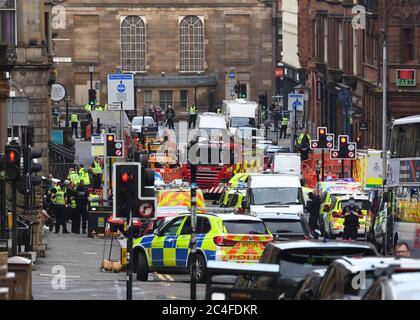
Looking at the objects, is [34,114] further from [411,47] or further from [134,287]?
[134,287]

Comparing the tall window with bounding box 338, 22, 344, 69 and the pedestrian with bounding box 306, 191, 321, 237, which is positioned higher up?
the tall window with bounding box 338, 22, 344, 69

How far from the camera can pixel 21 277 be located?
81.4 feet

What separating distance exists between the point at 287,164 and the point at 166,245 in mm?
28702

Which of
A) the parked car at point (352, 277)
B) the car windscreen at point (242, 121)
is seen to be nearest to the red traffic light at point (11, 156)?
the parked car at point (352, 277)

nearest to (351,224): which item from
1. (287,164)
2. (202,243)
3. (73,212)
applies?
(73,212)

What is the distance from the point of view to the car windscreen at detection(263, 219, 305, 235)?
1399 inches

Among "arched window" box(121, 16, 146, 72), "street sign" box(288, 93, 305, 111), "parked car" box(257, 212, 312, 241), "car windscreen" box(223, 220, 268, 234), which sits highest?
"arched window" box(121, 16, 146, 72)

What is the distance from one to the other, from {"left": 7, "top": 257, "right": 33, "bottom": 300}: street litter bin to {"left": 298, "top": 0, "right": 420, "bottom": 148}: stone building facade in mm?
44269

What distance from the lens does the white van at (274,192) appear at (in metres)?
43.8

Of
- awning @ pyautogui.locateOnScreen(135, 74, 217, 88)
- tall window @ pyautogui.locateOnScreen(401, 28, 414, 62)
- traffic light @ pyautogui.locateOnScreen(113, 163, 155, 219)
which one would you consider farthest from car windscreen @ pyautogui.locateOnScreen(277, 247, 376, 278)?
awning @ pyautogui.locateOnScreen(135, 74, 217, 88)

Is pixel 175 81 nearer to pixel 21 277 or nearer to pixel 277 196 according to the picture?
pixel 277 196

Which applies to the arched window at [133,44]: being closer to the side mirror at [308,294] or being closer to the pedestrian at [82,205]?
the pedestrian at [82,205]

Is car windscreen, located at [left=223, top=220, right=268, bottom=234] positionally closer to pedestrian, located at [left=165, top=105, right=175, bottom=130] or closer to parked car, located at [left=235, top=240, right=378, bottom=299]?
parked car, located at [left=235, top=240, right=378, bottom=299]

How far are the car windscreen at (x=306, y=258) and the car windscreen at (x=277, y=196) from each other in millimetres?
20788
